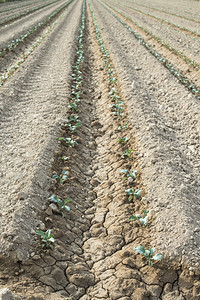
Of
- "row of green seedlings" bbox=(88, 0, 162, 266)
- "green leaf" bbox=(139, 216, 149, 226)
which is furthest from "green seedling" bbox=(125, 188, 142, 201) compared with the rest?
"green leaf" bbox=(139, 216, 149, 226)

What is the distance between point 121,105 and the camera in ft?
21.6

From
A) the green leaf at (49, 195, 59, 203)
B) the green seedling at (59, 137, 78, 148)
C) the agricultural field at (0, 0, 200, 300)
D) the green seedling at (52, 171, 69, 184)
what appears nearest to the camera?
the agricultural field at (0, 0, 200, 300)

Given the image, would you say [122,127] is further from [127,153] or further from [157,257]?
[157,257]

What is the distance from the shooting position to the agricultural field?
2.88m

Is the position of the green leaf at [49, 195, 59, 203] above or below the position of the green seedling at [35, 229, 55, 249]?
above

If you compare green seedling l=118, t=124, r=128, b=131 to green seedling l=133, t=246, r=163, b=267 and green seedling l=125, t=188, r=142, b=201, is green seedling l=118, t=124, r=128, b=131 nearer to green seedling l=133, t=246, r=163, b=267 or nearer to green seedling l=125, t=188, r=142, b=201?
green seedling l=125, t=188, r=142, b=201


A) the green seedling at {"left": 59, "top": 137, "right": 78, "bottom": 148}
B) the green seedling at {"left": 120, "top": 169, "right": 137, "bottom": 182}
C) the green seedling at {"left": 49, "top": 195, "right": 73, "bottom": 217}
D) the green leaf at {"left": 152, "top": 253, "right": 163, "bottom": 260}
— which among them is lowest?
the green leaf at {"left": 152, "top": 253, "right": 163, "bottom": 260}

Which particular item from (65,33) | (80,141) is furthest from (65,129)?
(65,33)

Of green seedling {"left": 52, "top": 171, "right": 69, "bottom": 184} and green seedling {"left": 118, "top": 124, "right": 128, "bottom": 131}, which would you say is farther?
green seedling {"left": 118, "top": 124, "right": 128, "bottom": 131}

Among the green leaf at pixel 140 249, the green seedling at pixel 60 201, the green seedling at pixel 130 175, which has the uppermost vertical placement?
the green seedling at pixel 60 201

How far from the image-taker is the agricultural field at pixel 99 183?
2877 mm

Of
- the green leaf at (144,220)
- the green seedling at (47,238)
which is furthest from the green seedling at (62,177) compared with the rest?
the green leaf at (144,220)

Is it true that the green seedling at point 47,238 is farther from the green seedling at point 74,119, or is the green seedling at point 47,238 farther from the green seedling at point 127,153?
the green seedling at point 74,119

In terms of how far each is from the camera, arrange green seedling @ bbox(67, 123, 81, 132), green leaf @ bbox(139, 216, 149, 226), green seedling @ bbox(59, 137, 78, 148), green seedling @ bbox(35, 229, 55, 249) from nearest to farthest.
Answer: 1. green seedling @ bbox(35, 229, 55, 249)
2. green leaf @ bbox(139, 216, 149, 226)
3. green seedling @ bbox(59, 137, 78, 148)
4. green seedling @ bbox(67, 123, 81, 132)
